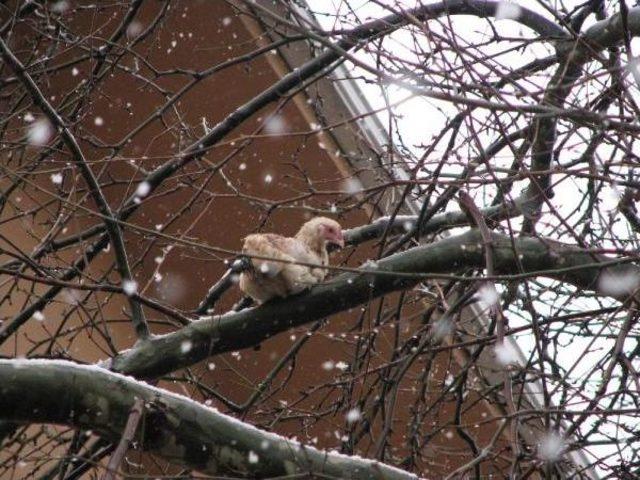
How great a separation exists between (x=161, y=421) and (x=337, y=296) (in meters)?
1.28

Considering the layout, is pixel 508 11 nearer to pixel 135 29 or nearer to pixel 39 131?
pixel 39 131

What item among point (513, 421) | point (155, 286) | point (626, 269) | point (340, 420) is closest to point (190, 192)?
point (155, 286)

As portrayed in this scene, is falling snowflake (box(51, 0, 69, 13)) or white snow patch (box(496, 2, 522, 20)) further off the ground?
falling snowflake (box(51, 0, 69, 13))

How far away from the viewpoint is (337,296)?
469 centimetres

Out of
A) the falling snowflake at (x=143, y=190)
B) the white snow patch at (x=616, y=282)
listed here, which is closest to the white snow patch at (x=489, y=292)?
the white snow patch at (x=616, y=282)

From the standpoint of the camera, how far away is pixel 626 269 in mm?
4824

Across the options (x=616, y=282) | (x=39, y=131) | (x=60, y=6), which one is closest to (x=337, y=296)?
(x=616, y=282)

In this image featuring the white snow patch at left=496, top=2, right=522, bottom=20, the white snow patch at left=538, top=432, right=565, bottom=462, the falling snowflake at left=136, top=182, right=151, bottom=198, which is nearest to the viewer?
the white snow patch at left=538, top=432, right=565, bottom=462

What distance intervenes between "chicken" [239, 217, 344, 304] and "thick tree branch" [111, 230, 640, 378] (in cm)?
10

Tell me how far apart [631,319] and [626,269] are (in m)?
0.55

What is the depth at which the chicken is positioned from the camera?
4805mm

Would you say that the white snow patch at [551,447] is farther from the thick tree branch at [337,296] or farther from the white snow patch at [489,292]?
the thick tree branch at [337,296]

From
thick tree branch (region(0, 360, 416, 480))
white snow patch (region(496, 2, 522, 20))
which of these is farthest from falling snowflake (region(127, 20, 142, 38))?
thick tree branch (region(0, 360, 416, 480))

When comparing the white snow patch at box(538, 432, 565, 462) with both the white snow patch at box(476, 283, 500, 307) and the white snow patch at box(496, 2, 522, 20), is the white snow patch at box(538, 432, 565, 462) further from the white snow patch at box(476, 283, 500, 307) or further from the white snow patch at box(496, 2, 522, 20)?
the white snow patch at box(496, 2, 522, 20)
